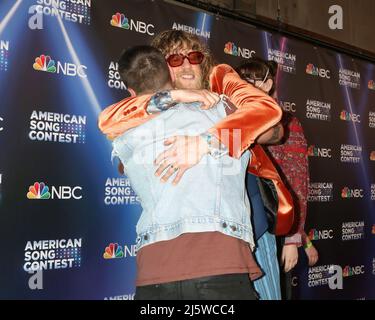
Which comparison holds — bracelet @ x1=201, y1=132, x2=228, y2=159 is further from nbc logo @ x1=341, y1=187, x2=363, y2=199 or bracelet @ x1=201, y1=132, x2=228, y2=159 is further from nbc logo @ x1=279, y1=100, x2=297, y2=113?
nbc logo @ x1=341, y1=187, x2=363, y2=199

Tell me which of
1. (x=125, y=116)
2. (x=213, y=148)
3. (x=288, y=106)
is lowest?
(x=213, y=148)

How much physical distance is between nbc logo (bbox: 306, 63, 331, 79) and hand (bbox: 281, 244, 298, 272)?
89.0 inches

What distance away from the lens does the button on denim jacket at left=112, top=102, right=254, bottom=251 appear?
4.12 ft

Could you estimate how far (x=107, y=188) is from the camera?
108 inches

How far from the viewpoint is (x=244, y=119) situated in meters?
1.32

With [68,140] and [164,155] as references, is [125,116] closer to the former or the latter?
[164,155]

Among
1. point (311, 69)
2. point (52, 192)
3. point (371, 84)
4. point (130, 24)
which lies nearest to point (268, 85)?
point (130, 24)

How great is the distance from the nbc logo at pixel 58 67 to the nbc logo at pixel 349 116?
250 centimetres

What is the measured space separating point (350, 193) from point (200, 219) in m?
3.31

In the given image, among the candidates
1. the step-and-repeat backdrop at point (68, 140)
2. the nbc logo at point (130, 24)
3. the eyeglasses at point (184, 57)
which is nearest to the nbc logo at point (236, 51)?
the step-and-repeat backdrop at point (68, 140)

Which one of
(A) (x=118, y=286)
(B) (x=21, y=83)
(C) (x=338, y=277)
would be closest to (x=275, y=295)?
(A) (x=118, y=286)

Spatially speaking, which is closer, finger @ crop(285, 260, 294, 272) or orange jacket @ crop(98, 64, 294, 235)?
orange jacket @ crop(98, 64, 294, 235)

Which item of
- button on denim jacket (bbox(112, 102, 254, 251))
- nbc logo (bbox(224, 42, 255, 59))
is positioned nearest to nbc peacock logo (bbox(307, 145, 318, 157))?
nbc logo (bbox(224, 42, 255, 59))

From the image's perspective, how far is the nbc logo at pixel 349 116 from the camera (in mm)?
4292
